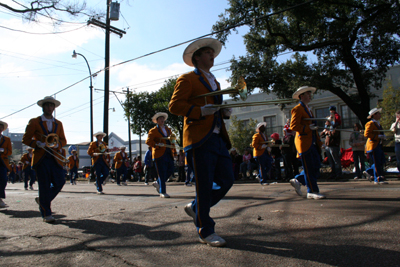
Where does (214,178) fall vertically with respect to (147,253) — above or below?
above

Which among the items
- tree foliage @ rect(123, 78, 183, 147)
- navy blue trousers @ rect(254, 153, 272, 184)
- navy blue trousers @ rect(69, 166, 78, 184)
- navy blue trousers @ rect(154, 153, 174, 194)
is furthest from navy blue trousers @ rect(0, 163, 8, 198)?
tree foliage @ rect(123, 78, 183, 147)

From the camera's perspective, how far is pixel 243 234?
143 inches

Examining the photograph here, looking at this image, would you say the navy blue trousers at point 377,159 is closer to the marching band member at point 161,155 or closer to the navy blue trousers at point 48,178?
the marching band member at point 161,155

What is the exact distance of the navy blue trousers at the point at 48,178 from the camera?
542cm

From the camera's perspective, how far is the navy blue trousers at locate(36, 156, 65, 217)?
542 cm

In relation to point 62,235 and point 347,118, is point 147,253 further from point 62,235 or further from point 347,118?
point 347,118

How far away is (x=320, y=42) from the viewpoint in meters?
19.3

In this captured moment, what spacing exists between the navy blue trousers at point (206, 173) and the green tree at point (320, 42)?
1419 centimetres

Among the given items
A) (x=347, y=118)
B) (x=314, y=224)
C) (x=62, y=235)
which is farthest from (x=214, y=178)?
(x=347, y=118)

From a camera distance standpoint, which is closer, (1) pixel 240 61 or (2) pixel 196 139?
(2) pixel 196 139

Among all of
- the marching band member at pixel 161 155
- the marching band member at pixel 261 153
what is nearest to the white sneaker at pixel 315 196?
the marching band member at pixel 161 155

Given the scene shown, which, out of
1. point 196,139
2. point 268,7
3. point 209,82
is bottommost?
point 196,139

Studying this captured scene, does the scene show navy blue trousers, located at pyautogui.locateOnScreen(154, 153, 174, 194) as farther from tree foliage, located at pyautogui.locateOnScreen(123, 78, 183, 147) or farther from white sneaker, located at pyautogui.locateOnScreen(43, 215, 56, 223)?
tree foliage, located at pyautogui.locateOnScreen(123, 78, 183, 147)

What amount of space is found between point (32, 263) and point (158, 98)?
36.8 metres
